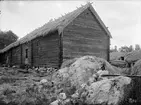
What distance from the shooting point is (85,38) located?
62.0 feet

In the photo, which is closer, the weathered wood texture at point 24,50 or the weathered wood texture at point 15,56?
the weathered wood texture at point 24,50

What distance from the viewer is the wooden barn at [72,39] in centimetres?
1739

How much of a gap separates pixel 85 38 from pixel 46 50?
395 centimetres

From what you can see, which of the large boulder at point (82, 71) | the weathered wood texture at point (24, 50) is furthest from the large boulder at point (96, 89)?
the weathered wood texture at point (24, 50)

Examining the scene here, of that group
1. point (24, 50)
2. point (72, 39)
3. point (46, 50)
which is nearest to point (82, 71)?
point (72, 39)

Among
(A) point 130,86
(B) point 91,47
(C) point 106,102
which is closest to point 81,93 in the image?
(C) point 106,102

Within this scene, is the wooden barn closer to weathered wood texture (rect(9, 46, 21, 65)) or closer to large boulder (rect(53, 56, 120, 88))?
large boulder (rect(53, 56, 120, 88))

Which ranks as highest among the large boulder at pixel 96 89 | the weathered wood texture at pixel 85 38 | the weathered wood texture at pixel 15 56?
the weathered wood texture at pixel 85 38

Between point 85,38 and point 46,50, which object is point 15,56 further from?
point 85,38

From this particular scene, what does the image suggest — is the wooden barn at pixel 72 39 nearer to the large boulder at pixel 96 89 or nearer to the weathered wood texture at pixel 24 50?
the weathered wood texture at pixel 24 50

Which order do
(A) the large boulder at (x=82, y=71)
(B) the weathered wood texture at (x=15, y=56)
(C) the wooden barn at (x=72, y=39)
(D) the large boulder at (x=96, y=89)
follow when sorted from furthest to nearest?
(B) the weathered wood texture at (x=15, y=56) < (C) the wooden barn at (x=72, y=39) < (A) the large boulder at (x=82, y=71) < (D) the large boulder at (x=96, y=89)

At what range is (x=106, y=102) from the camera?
8.01 meters

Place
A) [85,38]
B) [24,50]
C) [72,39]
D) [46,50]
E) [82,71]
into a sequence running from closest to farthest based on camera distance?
[82,71]
[72,39]
[85,38]
[46,50]
[24,50]

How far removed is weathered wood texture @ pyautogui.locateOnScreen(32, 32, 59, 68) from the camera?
18.0 meters
